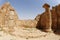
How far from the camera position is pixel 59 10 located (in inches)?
1248

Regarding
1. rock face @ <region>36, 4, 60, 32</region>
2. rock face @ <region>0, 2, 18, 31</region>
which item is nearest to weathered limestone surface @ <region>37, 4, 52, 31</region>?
rock face @ <region>36, 4, 60, 32</region>

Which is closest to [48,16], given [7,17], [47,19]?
[47,19]

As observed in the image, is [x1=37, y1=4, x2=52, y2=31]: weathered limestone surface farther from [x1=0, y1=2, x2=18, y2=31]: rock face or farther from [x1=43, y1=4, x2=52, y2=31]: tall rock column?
[x1=0, y1=2, x2=18, y2=31]: rock face

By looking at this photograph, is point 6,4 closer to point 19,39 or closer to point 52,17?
point 19,39

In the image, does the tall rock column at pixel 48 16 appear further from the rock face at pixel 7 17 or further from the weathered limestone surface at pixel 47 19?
the rock face at pixel 7 17

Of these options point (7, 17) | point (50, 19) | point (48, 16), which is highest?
point (48, 16)

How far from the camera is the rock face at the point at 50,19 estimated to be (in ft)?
97.6

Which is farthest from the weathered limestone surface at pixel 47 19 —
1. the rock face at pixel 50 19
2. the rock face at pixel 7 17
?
the rock face at pixel 7 17

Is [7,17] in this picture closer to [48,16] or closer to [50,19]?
[48,16]

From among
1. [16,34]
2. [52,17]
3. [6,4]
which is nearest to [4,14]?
[6,4]

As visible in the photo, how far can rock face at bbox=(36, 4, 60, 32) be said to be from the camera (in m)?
29.8

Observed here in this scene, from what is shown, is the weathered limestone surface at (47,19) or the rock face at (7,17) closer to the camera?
the rock face at (7,17)

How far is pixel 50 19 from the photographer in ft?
98.3

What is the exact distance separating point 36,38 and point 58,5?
10833mm
